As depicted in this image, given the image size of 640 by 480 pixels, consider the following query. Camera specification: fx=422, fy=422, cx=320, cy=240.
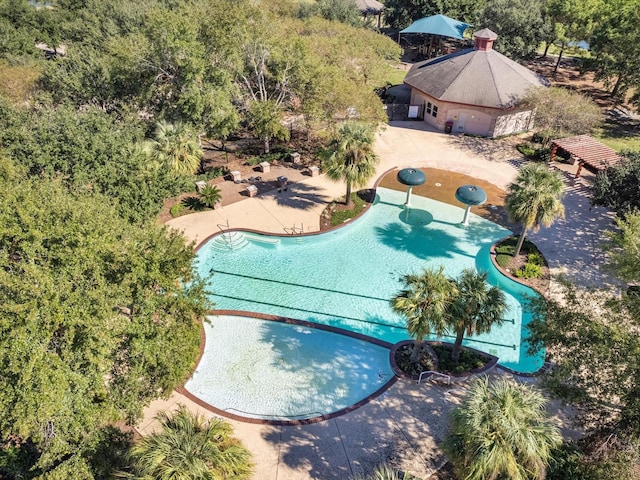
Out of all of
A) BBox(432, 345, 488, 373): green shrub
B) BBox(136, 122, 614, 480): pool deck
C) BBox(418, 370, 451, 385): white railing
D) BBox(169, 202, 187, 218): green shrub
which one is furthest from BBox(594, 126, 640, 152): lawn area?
BBox(169, 202, 187, 218): green shrub

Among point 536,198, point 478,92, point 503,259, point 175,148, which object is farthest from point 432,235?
point 478,92

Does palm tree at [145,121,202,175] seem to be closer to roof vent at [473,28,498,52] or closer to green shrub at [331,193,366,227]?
green shrub at [331,193,366,227]

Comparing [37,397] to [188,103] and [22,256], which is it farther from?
[188,103]

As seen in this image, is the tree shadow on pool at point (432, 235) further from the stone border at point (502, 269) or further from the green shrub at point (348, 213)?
the green shrub at point (348, 213)

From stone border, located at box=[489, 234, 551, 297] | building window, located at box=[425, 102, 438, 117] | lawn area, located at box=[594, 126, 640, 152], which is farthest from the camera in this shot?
building window, located at box=[425, 102, 438, 117]

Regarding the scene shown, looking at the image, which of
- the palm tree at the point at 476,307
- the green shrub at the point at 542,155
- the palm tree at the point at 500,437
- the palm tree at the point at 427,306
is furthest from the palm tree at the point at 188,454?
the green shrub at the point at 542,155

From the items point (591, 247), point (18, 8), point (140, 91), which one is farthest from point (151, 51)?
point (18, 8)
